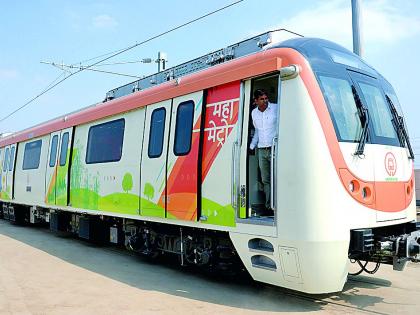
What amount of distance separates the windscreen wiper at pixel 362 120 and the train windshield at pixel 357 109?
2 cm

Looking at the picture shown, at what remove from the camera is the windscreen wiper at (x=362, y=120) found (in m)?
5.59

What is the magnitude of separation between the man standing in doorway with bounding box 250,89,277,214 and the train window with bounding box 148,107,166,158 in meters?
2.05

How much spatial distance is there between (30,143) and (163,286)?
939cm

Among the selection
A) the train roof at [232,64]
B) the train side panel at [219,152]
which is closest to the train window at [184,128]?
the train roof at [232,64]

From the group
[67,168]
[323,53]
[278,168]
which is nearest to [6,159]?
[67,168]

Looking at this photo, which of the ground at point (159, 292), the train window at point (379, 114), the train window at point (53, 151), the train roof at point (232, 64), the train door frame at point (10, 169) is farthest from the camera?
the train door frame at point (10, 169)

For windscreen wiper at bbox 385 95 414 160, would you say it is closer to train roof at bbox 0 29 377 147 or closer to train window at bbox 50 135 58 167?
train roof at bbox 0 29 377 147

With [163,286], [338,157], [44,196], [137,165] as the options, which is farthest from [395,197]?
[44,196]

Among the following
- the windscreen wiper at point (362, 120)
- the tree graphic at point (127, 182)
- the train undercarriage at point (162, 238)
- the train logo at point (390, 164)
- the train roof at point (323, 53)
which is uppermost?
the train roof at point (323, 53)

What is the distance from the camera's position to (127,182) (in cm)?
858

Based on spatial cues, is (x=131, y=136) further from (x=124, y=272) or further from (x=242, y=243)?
(x=242, y=243)

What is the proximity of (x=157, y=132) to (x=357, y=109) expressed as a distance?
11.2 ft

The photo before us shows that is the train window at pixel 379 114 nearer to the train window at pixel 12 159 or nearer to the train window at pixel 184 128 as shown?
the train window at pixel 184 128

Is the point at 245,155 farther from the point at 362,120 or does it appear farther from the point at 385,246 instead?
the point at 385,246
